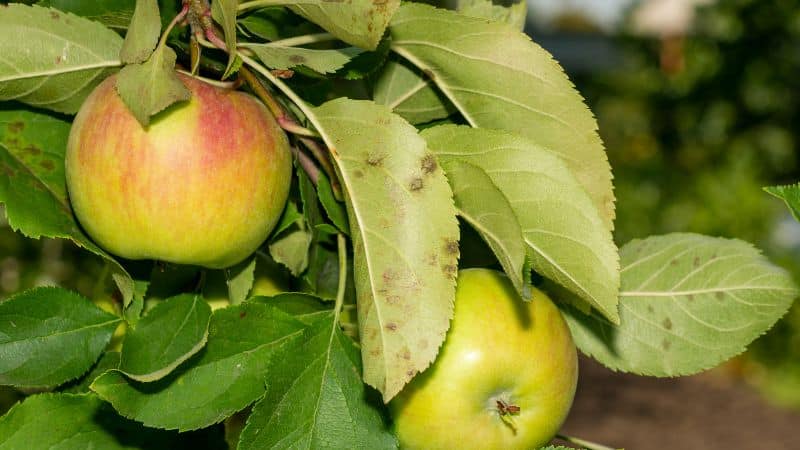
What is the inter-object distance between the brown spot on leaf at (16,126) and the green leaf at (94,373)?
204mm

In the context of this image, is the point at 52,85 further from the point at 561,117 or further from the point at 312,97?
the point at 561,117

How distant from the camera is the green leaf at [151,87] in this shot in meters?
0.64

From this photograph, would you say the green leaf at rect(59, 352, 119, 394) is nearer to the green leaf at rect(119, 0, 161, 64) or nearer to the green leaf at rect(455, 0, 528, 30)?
the green leaf at rect(119, 0, 161, 64)

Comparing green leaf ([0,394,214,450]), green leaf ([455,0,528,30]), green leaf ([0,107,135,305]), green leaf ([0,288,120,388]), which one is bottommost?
green leaf ([0,394,214,450])

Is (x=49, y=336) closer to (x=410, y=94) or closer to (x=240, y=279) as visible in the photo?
(x=240, y=279)

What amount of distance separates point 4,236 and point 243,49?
1560 millimetres

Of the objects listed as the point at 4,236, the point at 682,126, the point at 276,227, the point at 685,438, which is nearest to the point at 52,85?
the point at 276,227

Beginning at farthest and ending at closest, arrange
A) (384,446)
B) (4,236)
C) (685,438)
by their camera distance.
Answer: (685,438)
(4,236)
(384,446)

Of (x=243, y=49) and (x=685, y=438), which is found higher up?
(x=243, y=49)

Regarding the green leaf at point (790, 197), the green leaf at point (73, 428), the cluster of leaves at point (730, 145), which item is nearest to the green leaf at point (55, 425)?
the green leaf at point (73, 428)

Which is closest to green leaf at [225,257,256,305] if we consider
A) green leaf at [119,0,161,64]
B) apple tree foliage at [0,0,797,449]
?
apple tree foliage at [0,0,797,449]

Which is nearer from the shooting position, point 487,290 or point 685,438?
point 487,290

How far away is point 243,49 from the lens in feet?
2.34

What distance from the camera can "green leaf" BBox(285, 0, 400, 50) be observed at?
626 millimetres
